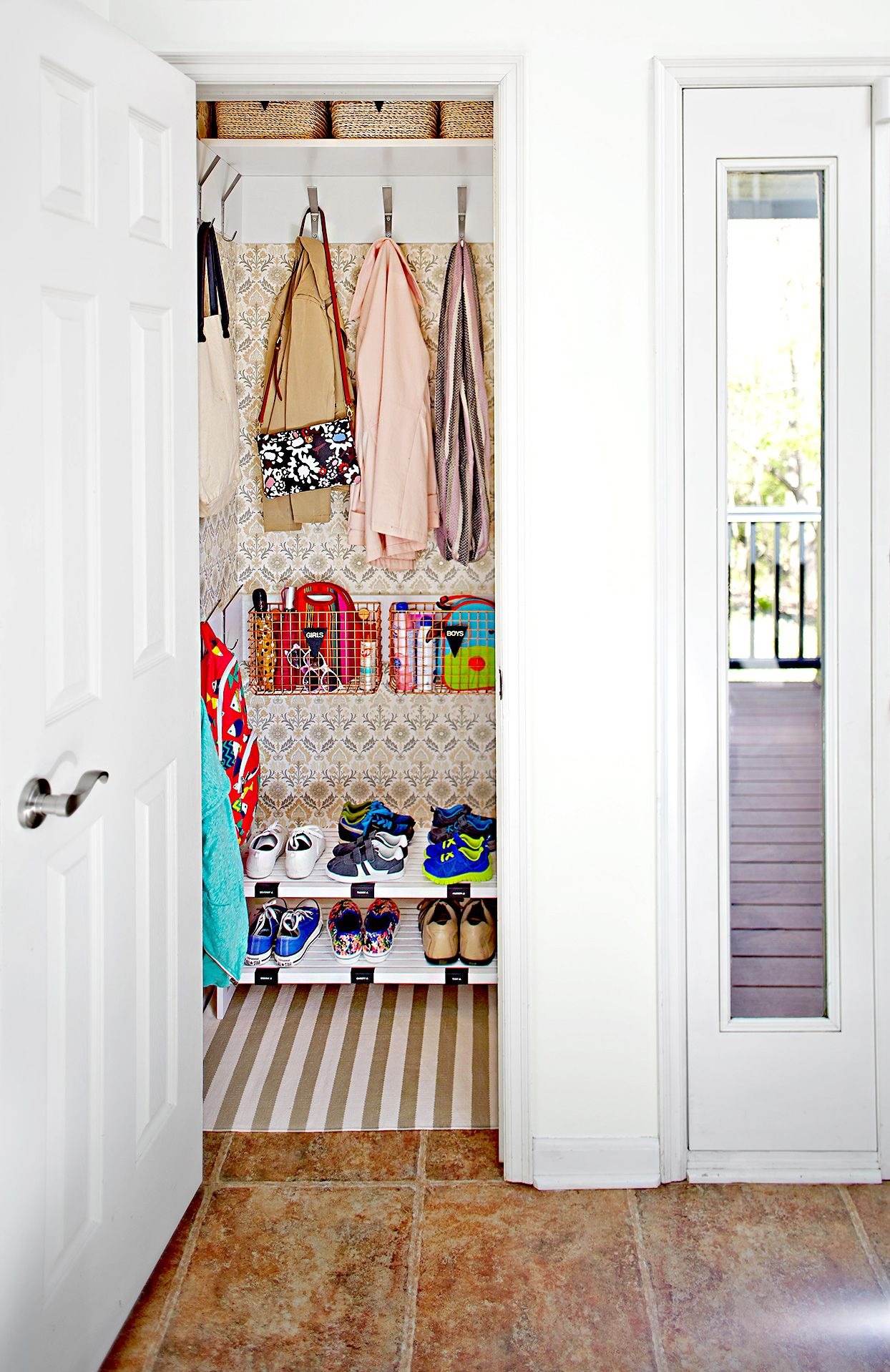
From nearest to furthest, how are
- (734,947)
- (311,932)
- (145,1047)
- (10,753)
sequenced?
1. (10,753)
2. (145,1047)
3. (734,947)
4. (311,932)

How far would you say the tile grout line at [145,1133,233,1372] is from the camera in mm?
1900

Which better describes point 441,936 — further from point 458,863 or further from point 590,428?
point 590,428

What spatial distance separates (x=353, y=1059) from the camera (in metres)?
2.88

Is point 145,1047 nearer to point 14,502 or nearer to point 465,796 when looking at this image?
point 14,502

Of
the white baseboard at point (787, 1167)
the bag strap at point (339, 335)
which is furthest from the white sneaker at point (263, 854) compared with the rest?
the white baseboard at point (787, 1167)

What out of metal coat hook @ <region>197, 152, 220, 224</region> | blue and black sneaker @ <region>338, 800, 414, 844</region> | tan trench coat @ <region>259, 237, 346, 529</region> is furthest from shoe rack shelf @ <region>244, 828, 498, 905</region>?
metal coat hook @ <region>197, 152, 220, 224</region>

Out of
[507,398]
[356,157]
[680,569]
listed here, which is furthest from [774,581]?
[356,157]

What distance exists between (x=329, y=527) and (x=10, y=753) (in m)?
1.98

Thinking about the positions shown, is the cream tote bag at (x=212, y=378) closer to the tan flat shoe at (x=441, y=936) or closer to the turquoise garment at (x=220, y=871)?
the turquoise garment at (x=220, y=871)

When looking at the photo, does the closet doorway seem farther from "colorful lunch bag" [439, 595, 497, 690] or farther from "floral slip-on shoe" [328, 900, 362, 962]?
"colorful lunch bag" [439, 595, 497, 690]

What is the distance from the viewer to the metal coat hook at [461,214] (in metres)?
3.14

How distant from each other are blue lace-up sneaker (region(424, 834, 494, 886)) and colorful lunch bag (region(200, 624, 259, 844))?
48 cm

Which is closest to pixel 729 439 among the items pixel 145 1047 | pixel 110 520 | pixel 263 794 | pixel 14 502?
pixel 110 520

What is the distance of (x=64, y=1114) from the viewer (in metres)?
1.67
